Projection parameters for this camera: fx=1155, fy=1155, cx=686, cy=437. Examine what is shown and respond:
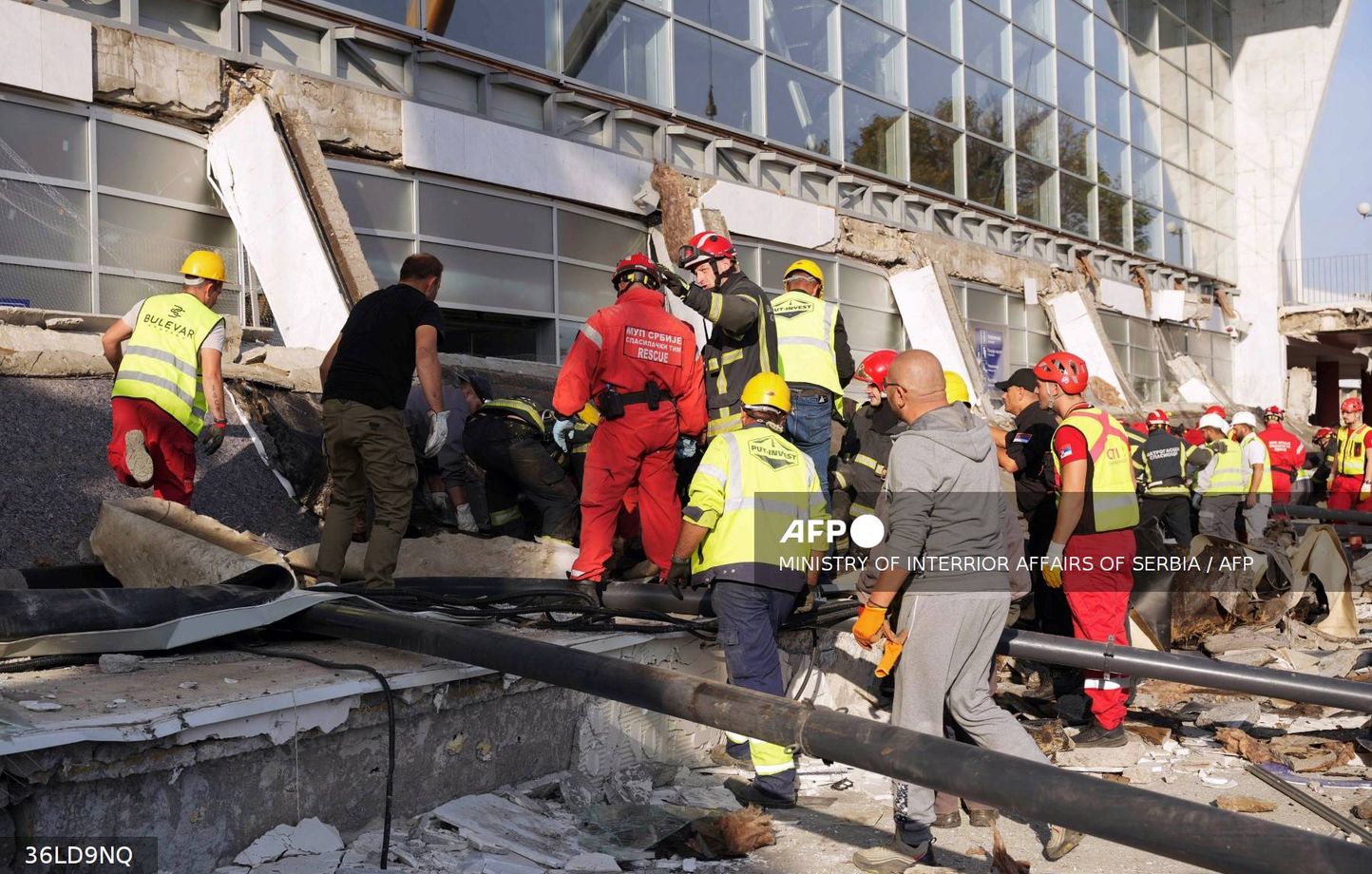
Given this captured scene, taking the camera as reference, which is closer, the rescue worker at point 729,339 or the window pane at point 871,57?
the rescue worker at point 729,339

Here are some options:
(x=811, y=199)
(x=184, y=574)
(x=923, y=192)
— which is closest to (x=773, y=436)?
(x=184, y=574)

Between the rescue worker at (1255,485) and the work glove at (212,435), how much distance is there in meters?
10.2

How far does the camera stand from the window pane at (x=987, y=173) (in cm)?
2012

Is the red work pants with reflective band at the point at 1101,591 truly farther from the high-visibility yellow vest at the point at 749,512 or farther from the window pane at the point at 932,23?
the window pane at the point at 932,23

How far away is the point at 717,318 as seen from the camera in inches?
257

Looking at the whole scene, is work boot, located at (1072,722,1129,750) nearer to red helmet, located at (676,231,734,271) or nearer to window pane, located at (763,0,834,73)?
red helmet, located at (676,231,734,271)

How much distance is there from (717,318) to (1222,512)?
7.82 m

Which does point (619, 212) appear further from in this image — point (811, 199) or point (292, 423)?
point (292, 423)

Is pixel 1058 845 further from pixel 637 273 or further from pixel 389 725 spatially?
pixel 637 273

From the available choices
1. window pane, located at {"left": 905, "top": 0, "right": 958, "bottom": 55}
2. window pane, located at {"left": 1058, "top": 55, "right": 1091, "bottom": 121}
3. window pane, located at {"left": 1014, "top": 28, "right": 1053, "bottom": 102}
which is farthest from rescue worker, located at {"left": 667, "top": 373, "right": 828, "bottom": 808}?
window pane, located at {"left": 1058, "top": 55, "right": 1091, "bottom": 121}

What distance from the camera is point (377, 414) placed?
557 cm

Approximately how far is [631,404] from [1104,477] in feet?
8.41

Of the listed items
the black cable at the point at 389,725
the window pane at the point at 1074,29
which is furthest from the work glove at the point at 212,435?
the window pane at the point at 1074,29

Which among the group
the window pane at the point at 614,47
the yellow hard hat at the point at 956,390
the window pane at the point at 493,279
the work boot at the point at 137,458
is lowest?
the work boot at the point at 137,458
